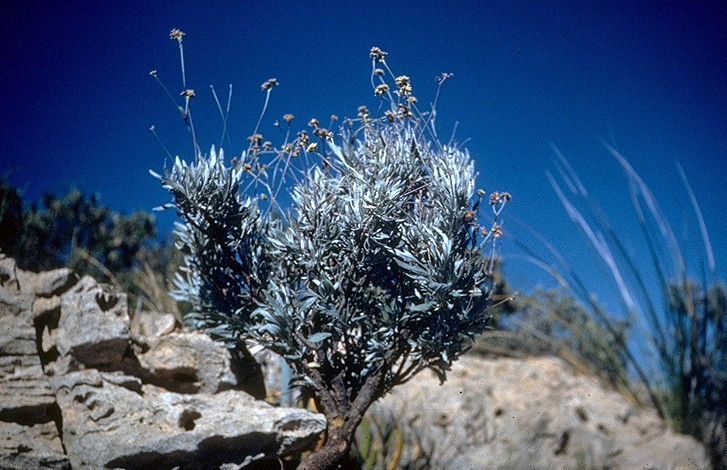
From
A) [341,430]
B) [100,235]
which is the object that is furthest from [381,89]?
[100,235]

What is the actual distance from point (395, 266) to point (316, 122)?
4.43ft

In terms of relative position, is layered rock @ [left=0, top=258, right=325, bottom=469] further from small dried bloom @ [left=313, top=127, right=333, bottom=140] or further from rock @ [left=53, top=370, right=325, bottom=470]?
small dried bloom @ [left=313, top=127, right=333, bottom=140]

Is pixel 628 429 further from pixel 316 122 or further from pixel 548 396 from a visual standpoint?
pixel 316 122

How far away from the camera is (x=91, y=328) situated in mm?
4547

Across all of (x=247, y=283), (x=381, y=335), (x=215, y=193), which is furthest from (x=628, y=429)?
(x=215, y=193)

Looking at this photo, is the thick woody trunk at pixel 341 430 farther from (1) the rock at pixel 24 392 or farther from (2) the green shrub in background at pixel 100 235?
(2) the green shrub in background at pixel 100 235

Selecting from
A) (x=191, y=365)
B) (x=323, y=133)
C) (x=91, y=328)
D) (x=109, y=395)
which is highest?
(x=323, y=133)

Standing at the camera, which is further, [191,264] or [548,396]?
[548,396]

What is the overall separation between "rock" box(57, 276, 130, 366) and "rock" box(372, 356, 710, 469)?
274cm

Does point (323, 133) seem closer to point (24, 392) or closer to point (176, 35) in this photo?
point (176, 35)

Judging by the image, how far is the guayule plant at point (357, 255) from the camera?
389 centimetres

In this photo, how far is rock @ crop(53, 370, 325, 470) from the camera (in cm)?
375

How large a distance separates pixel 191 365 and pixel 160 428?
3.31ft

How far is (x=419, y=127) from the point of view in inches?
174
